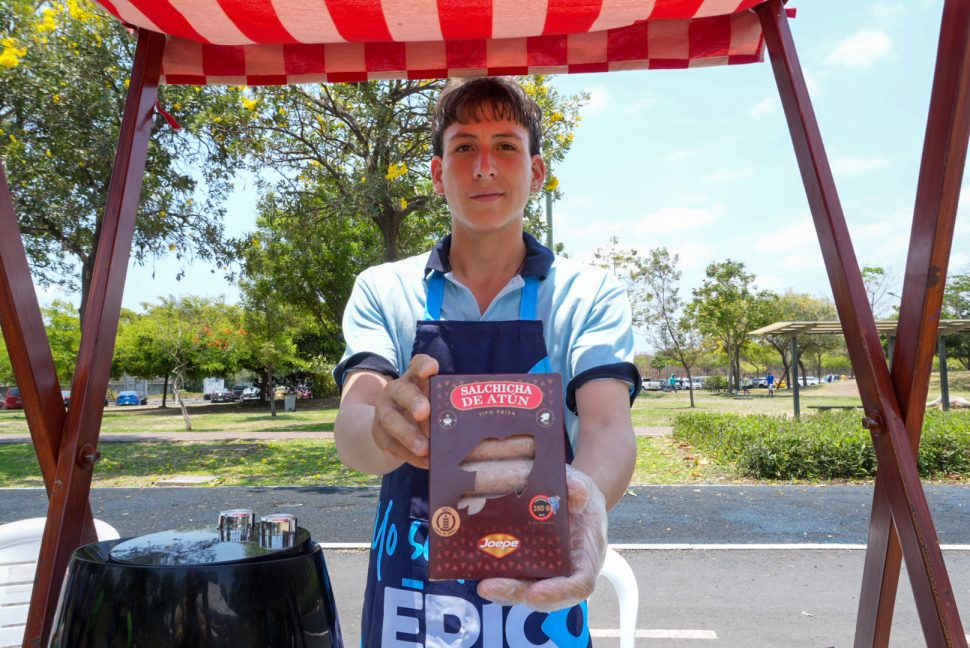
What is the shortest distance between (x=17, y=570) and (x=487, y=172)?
1.75m

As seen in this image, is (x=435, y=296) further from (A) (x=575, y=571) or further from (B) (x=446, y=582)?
(A) (x=575, y=571)

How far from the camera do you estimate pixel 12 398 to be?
37656 millimetres

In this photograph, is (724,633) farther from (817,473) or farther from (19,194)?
(19,194)

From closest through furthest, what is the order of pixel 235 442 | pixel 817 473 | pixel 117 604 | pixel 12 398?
1. pixel 117 604
2. pixel 817 473
3. pixel 235 442
4. pixel 12 398

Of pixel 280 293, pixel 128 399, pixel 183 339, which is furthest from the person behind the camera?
pixel 128 399

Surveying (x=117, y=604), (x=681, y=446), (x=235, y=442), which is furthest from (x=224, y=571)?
(x=235, y=442)

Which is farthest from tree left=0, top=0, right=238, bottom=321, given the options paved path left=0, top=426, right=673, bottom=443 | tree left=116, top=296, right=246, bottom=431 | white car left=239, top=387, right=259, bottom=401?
white car left=239, top=387, right=259, bottom=401

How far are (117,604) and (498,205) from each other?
102 centimetres

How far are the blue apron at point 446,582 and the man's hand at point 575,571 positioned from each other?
50 cm

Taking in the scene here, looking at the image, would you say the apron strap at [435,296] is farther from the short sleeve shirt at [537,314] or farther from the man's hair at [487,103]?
the man's hair at [487,103]

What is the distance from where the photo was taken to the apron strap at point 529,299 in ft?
4.99

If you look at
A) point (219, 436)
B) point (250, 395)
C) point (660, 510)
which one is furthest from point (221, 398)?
point (660, 510)

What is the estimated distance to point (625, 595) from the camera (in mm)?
2143

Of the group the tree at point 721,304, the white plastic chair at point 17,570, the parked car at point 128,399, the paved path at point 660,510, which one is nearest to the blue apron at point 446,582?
the white plastic chair at point 17,570
